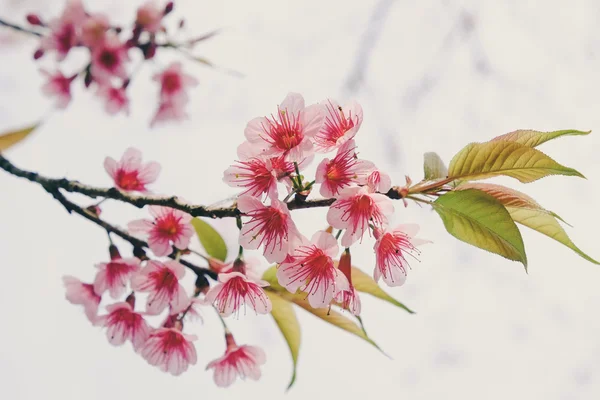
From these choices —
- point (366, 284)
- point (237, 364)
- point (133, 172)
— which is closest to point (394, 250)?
point (366, 284)

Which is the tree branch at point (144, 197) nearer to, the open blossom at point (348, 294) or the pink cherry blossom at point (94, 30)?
the open blossom at point (348, 294)

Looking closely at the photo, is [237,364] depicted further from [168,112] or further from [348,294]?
[168,112]

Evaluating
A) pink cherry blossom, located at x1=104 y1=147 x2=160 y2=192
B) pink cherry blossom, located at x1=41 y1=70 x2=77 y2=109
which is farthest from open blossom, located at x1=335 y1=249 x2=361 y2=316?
pink cherry blossom, located at x1=41 y1=70 x2=77 y2=109

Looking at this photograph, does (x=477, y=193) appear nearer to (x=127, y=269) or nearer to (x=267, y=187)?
(x=267, y=187)

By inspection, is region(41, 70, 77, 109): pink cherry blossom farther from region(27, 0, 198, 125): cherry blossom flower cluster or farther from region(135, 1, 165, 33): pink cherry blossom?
region(135, 1, 165, 33): pink cherry blossom

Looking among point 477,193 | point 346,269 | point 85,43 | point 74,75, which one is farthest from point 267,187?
point 74,75

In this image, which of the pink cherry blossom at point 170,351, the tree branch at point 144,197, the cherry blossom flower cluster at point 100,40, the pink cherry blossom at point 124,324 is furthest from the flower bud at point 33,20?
the pink cherry blossom at point 170,351
